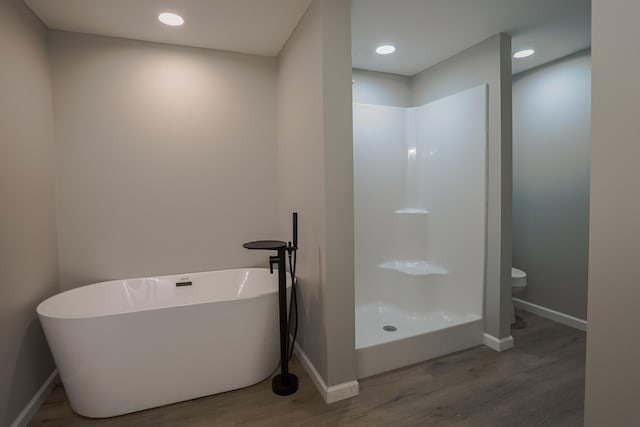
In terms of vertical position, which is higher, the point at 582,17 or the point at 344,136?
the point at 582,17

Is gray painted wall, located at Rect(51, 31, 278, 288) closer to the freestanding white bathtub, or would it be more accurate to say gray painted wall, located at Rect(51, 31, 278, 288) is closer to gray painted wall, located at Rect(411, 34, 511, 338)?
the freestanding white bathtub

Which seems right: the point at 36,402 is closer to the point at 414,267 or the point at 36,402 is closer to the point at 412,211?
the point at 414,267

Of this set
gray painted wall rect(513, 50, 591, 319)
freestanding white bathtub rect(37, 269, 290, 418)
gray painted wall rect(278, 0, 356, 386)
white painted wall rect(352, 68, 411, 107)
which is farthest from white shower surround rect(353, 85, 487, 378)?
gray painted wall rect(513, 50, 591, 319)

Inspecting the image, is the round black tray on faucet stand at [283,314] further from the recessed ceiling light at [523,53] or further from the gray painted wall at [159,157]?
the recessed ceiling light at [523,53]

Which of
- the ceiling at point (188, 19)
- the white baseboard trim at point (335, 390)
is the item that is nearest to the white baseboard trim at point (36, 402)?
the white baseboard trim at point (335, 390)

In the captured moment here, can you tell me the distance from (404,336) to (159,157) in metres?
2.47

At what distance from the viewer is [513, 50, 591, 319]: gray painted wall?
3018 mm

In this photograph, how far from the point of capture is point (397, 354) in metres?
2.39

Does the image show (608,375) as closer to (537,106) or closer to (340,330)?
(340,330)

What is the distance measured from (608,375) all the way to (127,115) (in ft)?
10.5

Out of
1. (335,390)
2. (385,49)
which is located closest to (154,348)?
(335,390)

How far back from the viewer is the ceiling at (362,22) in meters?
2.12

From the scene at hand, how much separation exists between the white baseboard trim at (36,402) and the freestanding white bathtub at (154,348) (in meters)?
0.23

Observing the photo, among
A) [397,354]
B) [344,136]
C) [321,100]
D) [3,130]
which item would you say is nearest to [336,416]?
[397,354]
